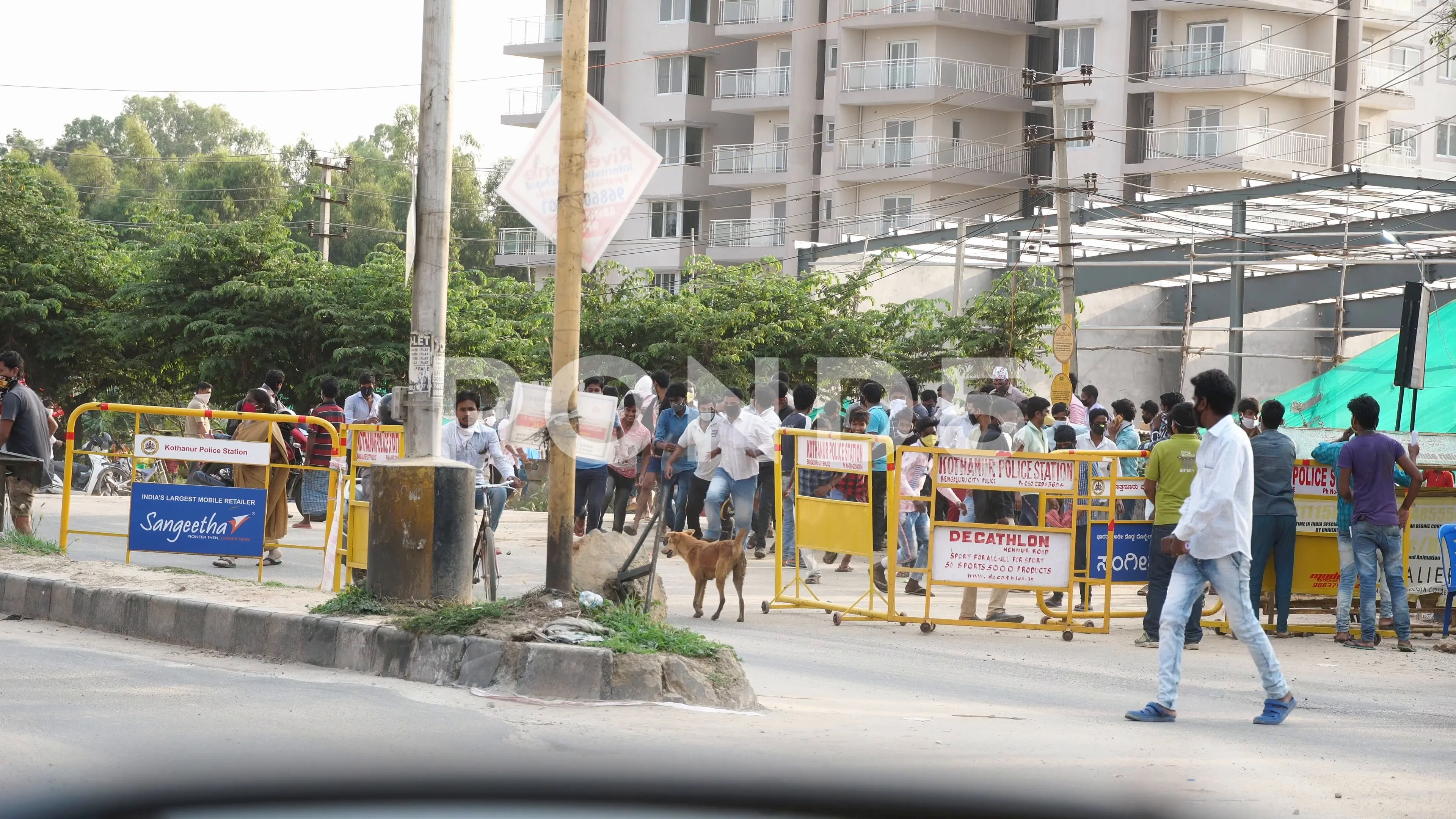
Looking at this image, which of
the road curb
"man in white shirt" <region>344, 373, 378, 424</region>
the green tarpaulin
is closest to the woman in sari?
the road curb

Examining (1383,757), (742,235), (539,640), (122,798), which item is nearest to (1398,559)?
(1383,757)

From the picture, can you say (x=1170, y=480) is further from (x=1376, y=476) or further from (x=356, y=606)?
(x=356, y=606)

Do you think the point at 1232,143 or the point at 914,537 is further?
the point at 1232,143

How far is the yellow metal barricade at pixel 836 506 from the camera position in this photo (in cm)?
1157

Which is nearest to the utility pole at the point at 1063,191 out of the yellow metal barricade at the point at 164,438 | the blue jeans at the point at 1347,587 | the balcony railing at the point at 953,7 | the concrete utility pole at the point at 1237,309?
the concrete utility pole at the point at 1237,309

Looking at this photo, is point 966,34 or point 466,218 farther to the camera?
point 466,218

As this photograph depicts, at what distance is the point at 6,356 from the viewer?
41.2 ft

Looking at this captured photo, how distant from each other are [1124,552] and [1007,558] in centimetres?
106

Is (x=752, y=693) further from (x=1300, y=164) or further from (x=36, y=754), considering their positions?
(x=1300, y=164)

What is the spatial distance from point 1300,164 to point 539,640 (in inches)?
1873

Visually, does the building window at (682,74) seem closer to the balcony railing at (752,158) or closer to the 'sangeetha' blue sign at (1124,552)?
the balcony railing at (752,158)

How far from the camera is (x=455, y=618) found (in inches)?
331

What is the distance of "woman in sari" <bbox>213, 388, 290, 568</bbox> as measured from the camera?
12742 millimetres

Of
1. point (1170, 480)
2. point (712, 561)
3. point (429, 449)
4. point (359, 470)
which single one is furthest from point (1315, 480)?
point (359, 470)
